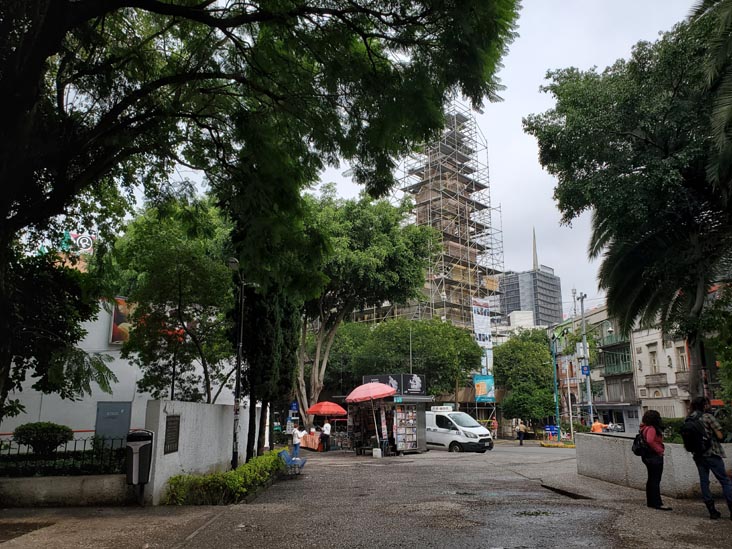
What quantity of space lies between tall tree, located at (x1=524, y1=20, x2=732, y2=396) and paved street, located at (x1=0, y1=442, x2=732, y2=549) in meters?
5.07

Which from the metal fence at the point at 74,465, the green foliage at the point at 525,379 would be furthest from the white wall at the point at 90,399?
the green foliage at the point at 525,379

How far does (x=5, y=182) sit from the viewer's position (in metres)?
6.56

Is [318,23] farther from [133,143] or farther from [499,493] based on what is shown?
[499,493]

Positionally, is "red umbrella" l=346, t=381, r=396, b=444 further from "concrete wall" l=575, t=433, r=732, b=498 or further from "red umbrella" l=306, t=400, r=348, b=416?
"concrete wall" l=575, t=433, r=732, b=498

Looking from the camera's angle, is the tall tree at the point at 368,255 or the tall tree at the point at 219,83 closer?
the tall tree at the point at 219,83

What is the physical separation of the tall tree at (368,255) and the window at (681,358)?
22.6m

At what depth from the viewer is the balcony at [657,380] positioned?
1697 inches

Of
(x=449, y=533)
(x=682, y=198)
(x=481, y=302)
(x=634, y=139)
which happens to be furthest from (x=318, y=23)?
(x=481, y=302)

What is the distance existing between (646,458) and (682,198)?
6641 mm

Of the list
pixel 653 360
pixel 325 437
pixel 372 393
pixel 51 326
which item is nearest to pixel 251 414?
pixel 51 326

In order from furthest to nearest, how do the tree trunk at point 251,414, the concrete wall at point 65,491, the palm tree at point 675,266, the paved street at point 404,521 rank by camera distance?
the tree trunk at point 251,414 → the palm tree at point 675,266 → the concrete wall at point 65,491 → the paved street at point 404,521

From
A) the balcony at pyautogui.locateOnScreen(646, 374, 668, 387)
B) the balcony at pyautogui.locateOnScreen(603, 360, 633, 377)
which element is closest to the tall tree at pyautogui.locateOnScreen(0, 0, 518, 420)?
the balcony at pyautogui.locateOnScreen(646, 374, 668, 387)

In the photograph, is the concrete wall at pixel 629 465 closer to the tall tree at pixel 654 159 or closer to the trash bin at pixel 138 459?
the tall tree at pixel 654 159

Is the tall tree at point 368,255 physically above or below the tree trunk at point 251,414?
above
